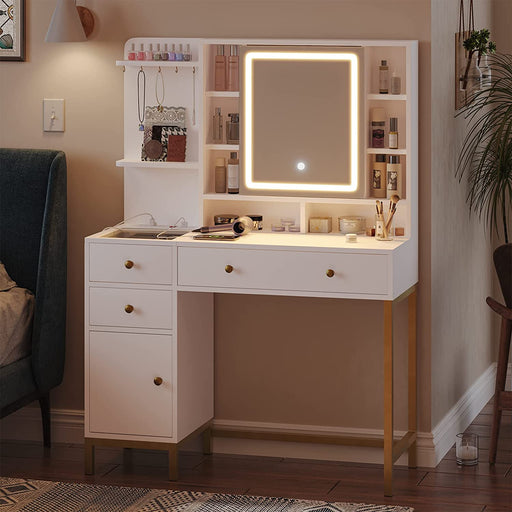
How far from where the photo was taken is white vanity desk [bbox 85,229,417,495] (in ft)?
12.3

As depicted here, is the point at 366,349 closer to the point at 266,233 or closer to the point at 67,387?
the point at 266,233

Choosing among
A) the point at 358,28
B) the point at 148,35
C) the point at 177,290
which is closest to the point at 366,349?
the point at 177,290

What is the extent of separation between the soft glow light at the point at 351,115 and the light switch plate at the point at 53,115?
2.58ft

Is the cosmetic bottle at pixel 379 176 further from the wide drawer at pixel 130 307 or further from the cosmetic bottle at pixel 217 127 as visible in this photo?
the wide drawer at pixel 130 307

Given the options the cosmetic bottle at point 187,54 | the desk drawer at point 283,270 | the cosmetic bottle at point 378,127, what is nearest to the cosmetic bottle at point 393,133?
the cosmetic bottle at point 378,127

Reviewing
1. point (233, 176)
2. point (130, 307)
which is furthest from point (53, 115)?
point (130, 307)

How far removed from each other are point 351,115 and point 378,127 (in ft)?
0.37

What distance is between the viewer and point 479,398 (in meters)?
5.00

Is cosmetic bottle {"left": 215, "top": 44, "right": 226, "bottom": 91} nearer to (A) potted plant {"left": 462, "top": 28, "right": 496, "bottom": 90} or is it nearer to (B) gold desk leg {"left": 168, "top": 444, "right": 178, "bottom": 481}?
(A) potted plant {"left": 462, "top": 28, "right": 496, "bottom": 90}

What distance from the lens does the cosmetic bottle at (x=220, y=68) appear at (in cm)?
414

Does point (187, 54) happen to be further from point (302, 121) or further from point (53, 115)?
point (53, 115)

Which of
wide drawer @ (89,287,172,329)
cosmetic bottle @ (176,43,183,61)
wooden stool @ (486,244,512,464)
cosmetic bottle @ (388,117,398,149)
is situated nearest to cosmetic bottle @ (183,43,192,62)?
cosmetic bottle @ (176,43,183,61)

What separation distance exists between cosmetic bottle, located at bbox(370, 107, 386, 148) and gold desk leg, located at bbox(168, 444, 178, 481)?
4.33 feet

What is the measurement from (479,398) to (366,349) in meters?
1.05
